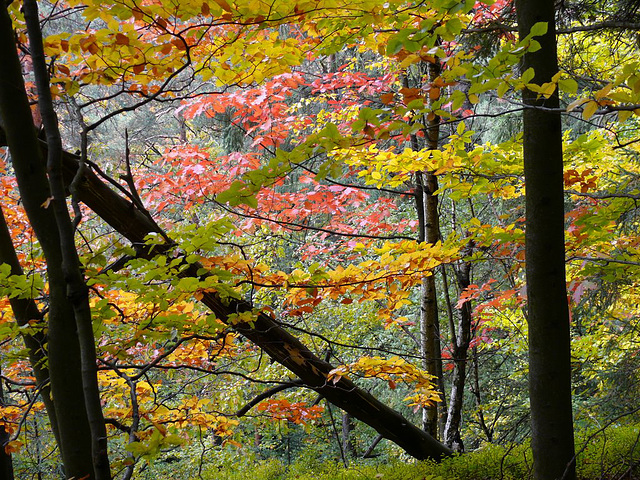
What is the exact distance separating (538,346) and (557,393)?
0.72 ft

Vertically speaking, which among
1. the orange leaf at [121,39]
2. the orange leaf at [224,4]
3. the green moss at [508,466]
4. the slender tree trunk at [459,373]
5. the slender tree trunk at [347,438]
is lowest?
the slender tree trunk at [347,438]

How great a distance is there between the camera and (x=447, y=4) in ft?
5.57

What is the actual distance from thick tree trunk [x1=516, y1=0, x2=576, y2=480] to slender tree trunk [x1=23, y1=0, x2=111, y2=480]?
183 centimetres

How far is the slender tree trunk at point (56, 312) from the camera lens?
5.37 feet

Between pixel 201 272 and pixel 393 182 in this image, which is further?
pixel 393 182

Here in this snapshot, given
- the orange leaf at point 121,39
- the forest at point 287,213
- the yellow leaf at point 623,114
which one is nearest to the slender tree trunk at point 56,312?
the forest at point 287,213

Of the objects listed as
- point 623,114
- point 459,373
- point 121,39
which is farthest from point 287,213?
point 623,114

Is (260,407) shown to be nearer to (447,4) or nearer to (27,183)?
(27,183)

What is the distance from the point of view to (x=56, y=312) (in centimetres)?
165

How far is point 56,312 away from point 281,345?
1737mm

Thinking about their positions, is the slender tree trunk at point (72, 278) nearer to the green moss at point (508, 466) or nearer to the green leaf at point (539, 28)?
the green leaf at point (539, 28)

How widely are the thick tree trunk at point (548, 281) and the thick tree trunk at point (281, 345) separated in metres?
1.21

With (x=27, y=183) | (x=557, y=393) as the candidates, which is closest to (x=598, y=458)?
(x=557, y=393)

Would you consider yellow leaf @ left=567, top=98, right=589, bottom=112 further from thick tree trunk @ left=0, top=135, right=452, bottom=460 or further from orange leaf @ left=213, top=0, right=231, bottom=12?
thick tree trunk @ left=0, top=135, right=452, bottom=460
